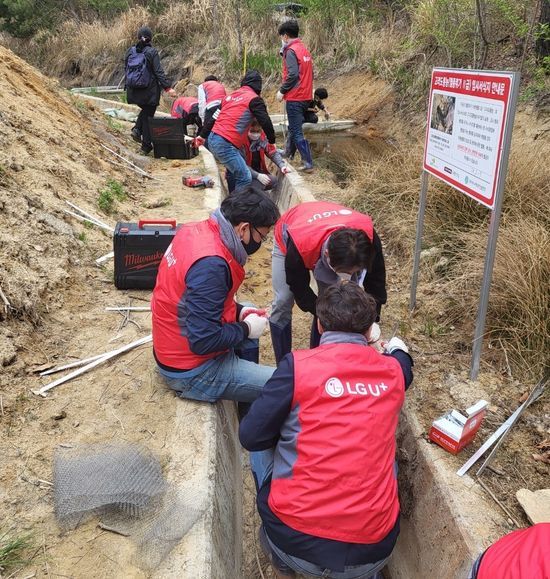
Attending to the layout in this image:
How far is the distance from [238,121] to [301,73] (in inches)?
87.1

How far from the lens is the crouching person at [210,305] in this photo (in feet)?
9.12

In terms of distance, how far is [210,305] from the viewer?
2.78 m

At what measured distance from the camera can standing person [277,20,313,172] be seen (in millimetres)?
7922

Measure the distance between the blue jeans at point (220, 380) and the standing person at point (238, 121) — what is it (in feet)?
13.0

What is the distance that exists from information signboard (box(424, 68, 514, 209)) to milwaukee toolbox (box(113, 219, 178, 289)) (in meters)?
2.22

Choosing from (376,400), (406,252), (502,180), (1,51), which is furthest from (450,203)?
(1,51)

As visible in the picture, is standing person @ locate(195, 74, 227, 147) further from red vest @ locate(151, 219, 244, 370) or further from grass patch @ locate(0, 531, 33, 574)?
grass patch @ locate(0, 531, 33, 574)

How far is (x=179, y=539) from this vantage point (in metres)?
2.29

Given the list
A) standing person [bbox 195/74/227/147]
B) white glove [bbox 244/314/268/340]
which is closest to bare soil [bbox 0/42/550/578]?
Result: white glove [bbox 244/314/268/340]

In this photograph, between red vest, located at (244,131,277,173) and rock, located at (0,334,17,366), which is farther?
red vest, located at (244,131,277,173)

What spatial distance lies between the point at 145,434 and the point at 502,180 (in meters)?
2.27

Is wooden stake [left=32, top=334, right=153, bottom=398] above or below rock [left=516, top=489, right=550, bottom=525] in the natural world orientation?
above

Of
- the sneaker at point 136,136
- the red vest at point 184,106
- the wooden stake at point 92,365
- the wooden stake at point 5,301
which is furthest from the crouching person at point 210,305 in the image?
the red vest at point 184,106

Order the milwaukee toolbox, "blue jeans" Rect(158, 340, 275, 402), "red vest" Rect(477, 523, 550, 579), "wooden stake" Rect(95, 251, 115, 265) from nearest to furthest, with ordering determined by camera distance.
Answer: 1. "red vest" Rect(477, 523, 550, 579)
2. "blue jeans" Rect(158, 340, 275, 402)
3. the milwaukee toolbox
4. "wooden stake" Rect(95, 251, 115, 265)
